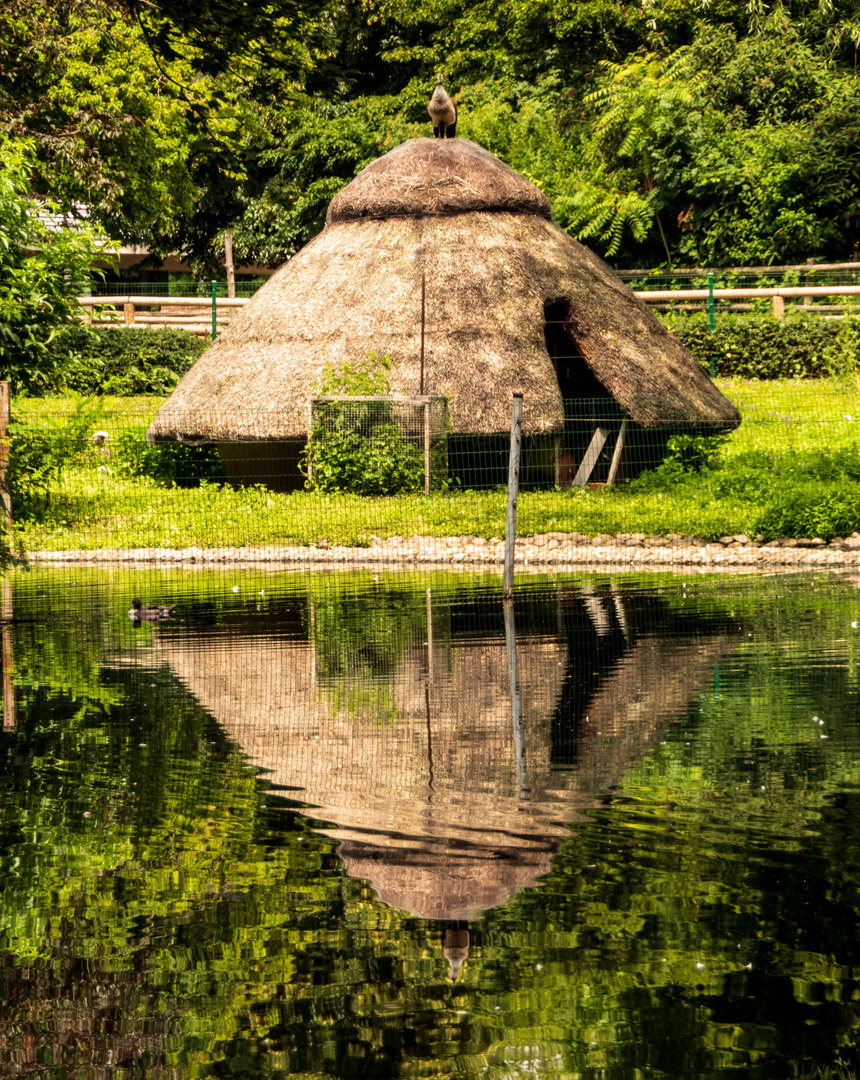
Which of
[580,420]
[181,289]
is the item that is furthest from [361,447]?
[181,289]

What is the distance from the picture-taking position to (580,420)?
18922mm

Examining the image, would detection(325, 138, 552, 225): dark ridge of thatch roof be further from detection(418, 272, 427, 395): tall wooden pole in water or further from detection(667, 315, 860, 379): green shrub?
detection(667, 315, 860, 379): green shrub

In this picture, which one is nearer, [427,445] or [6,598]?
[6,598]

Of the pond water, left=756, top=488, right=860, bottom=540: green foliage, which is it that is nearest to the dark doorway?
left=756, top=488, right=860, bottom=540: green foliage

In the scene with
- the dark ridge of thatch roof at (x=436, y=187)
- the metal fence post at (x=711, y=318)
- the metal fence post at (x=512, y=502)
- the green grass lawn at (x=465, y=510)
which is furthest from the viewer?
the metal fence post at (x=711, y=318)

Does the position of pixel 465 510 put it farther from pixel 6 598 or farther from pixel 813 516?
pixel 6 598

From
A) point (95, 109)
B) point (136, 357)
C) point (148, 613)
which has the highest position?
point (95, 109)

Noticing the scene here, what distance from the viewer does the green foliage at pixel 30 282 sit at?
15.6 metres

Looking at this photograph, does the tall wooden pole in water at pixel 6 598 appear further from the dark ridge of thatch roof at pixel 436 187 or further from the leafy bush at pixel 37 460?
the dark ridge of thatch roof at pixel 436 187

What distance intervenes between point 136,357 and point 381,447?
11.4m

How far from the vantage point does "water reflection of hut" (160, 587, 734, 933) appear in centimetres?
483

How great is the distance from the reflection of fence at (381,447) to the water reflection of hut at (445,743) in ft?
25.9

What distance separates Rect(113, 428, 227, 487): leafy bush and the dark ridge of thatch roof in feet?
14.3

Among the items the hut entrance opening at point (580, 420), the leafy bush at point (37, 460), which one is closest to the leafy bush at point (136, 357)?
the leafy bush at point (37, 460)
